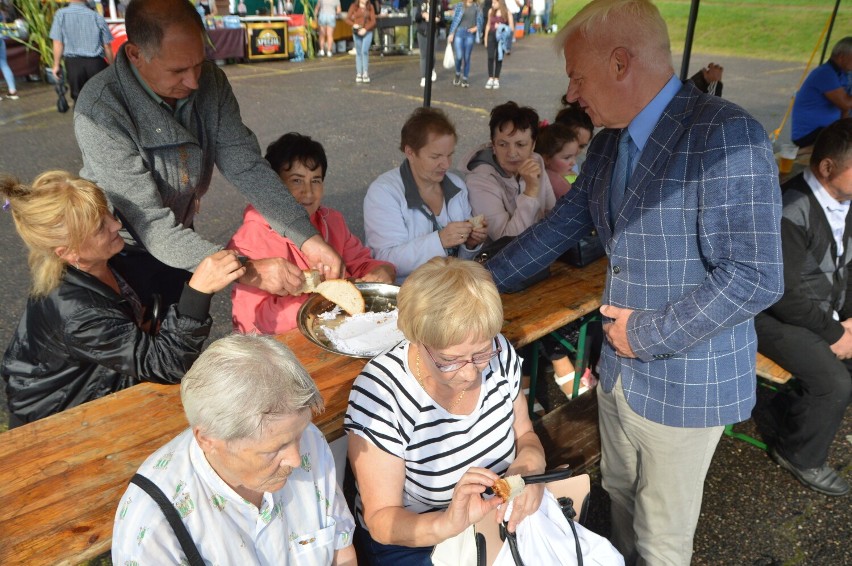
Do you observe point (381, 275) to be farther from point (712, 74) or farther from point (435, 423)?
point (712, 74)

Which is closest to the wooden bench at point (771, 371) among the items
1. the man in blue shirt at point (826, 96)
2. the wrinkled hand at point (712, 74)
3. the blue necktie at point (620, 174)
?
the blue necktie at point (620, 174)

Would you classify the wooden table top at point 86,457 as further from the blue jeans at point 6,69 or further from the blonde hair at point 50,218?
the blue jeans at point 6,69

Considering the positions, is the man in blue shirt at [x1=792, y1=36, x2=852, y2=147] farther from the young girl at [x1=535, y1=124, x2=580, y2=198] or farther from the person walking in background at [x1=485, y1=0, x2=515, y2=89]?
the person walking in background at [x1=485, y1=0, x2=515, y2=89]

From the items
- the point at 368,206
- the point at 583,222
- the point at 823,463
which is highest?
the point at 583,222

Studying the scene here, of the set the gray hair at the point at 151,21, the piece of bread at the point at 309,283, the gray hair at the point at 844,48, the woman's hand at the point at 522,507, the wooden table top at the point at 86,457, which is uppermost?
the gray hair at the point at 151,21

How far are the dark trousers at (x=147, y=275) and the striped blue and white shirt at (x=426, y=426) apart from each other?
40.6 inches

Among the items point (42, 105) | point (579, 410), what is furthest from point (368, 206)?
point (42, 105)

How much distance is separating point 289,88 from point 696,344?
11899 millimetres

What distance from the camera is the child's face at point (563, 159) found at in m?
4.43

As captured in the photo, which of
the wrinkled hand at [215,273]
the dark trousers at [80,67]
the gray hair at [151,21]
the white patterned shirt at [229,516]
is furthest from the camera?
the dark trousers at [80,67]

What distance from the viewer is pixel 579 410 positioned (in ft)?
11.2

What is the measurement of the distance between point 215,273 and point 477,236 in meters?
1.59

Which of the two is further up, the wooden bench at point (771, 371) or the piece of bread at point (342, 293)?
the piece of bread at point (342, 293)

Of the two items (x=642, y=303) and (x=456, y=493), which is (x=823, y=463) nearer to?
(x=642, y=303)
